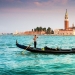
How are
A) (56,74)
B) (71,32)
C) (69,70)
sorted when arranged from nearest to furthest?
1. (56,74)
2. (69,70)
3. (71,32)

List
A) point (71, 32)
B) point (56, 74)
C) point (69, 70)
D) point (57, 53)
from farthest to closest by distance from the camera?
point (71, 32) → point (57, 53) → point (69, 70) → point (56, 74)

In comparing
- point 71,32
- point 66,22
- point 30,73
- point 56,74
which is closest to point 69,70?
point 56,74

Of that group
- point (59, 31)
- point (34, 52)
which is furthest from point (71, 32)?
point (34, 52)

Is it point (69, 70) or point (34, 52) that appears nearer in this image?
point (69, 70)

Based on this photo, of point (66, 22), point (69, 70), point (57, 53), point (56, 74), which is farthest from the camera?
point (66, 22)

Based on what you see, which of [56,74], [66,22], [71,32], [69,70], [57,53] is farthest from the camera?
[71,32]

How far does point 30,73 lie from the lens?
11.2 m

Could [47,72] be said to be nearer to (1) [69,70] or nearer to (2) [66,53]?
(1) [69,70]

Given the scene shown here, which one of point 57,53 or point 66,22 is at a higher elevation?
point 66,22

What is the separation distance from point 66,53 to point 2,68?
686 cm

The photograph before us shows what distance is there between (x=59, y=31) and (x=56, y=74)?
11987 cm

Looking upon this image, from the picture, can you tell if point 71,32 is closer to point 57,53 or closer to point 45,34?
point 45,34

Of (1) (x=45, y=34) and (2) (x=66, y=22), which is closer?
(2) (x=66, y=22)

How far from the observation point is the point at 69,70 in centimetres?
1177
